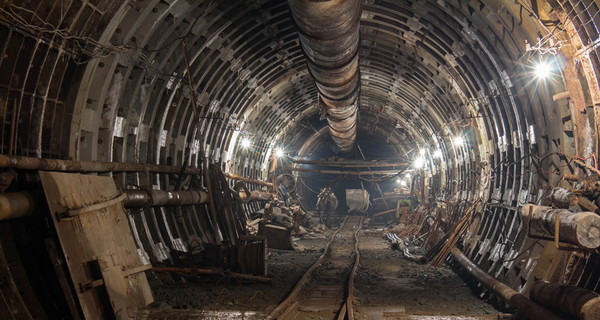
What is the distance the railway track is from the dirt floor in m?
0.21

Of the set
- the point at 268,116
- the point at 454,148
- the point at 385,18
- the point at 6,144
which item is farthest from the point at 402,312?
the point at 268,116

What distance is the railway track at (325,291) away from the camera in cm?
737

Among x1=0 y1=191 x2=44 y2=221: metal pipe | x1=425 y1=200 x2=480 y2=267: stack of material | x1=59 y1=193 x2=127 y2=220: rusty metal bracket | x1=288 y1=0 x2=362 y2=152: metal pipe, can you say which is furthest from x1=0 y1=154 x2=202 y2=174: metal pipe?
x1=425 y1=200 x2=480 y2=267: stack of material

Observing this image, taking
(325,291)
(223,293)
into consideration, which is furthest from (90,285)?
(325,291)

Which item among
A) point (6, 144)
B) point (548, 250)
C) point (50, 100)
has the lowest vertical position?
point (548, 250)

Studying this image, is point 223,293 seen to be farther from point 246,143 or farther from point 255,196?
point 255,196

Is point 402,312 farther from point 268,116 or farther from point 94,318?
point 268,116

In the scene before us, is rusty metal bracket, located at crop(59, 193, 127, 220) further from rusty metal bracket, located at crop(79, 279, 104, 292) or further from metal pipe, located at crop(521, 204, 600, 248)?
metal pipe, located at crop(521, 204, 600, 248)

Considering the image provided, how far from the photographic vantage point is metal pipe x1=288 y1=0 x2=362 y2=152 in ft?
24.4

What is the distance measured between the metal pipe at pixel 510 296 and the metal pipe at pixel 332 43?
5020 millimetres

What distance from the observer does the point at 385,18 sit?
12023mm

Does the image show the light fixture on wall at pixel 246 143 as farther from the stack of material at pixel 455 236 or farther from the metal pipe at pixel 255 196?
the stack of material at pixel 455 236

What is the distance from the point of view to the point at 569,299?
18.1 ft

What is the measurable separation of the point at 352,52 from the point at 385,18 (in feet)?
7.26
